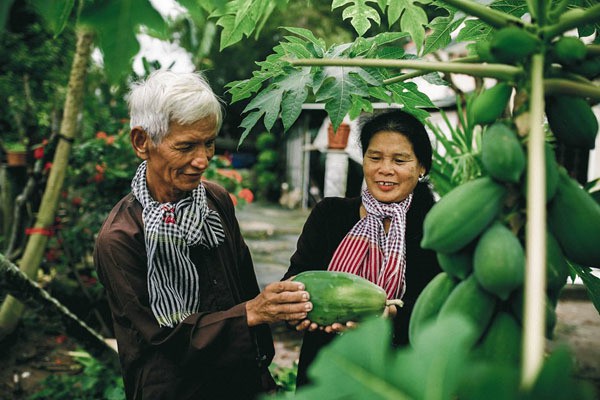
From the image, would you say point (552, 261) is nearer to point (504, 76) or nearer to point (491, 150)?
point (491, 150)

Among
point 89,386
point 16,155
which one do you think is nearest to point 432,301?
point 89,386

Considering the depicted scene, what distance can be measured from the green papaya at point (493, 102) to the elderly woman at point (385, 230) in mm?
1105

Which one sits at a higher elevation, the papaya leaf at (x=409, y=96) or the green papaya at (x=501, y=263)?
the papaya leaf at (x=409, y=96)

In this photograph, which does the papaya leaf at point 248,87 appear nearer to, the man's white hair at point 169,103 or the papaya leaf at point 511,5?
the man's white hair at point 169,103

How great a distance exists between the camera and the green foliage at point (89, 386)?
3.50 metres

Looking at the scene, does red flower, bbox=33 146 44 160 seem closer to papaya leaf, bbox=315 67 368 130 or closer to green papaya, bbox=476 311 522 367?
papaya leaf, bbox=315 67 368 130

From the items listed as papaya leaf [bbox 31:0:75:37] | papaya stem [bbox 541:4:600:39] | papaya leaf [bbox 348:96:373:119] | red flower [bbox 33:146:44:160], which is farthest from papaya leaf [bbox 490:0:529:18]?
red flower [bbox 33:146:44:160]

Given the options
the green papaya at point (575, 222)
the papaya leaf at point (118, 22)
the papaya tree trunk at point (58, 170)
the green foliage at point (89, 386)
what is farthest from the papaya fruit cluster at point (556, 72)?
the green foliage at point (89, 386)

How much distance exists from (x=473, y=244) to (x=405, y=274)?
45.0 inches

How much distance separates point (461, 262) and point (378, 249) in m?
1.16

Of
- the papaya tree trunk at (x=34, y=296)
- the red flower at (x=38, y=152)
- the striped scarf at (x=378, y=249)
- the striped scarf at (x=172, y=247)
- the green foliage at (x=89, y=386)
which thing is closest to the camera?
the striped scarf at (x=172, y=247)

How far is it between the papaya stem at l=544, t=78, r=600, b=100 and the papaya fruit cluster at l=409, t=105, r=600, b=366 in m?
0.09

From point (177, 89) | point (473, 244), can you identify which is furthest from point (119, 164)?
point (473, 244)

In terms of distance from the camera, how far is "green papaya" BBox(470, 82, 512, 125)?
0.85 metres
